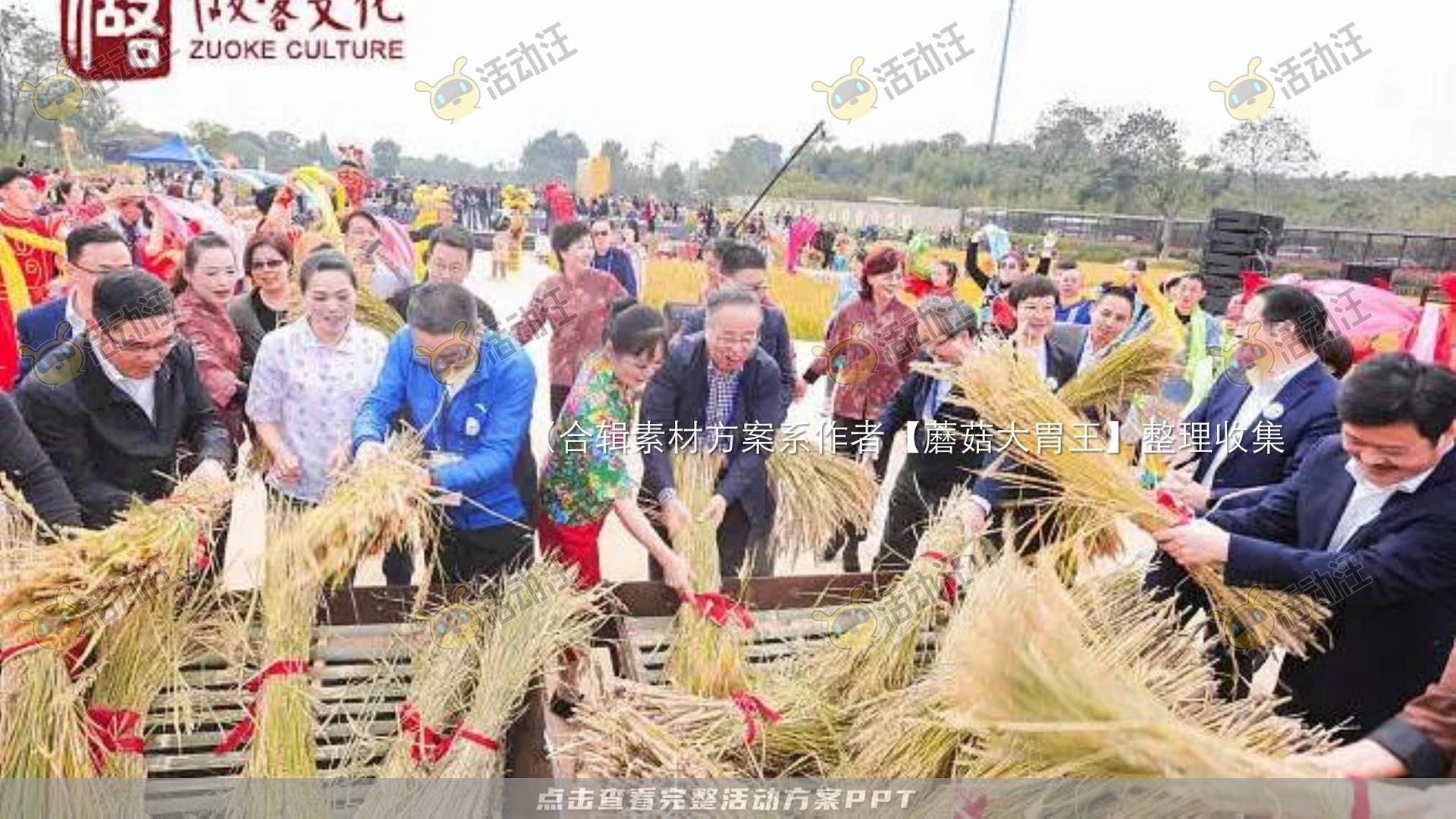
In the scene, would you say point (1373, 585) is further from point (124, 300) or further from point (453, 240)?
point (453, 240)

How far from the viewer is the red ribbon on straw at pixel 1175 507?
1.98 meters

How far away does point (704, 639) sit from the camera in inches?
78.3

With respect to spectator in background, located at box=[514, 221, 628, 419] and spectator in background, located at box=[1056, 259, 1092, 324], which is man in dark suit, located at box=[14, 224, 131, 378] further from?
spectator in background, located at box=[1056, 259, 1092, 324]

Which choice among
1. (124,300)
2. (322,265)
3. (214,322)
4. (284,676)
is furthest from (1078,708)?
(214,322)

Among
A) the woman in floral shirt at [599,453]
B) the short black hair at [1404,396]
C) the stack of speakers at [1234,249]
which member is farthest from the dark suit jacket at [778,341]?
the stack of speakers at [1234,249]

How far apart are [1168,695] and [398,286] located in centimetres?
355

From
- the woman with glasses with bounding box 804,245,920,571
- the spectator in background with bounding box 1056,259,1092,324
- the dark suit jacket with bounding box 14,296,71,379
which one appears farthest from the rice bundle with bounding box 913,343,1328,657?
the spectator in background with bounding box 1056,259,1092,324

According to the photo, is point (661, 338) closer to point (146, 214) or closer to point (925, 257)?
point (925, 257)

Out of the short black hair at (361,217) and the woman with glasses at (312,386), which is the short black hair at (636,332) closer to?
the woman with glasses at (312,386)

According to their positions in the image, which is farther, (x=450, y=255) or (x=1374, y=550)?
(x=450, y=255)

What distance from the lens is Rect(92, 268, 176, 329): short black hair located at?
83.7 inches

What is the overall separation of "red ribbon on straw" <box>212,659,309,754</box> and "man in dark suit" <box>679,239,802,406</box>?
198 cm

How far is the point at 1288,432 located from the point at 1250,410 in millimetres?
148

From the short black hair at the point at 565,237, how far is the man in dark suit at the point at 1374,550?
293cm
